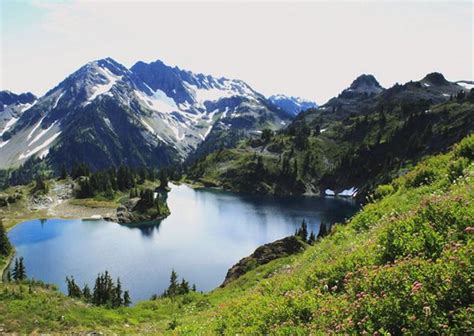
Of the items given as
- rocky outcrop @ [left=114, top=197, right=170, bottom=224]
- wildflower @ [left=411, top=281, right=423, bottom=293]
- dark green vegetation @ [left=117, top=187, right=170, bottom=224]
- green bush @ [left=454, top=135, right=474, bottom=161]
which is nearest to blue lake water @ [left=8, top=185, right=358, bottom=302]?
rocky outcrop @ [left=114, top=197, right=170, bottom=224]

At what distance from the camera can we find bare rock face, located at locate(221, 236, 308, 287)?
2234 inches

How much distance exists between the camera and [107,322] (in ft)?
87.6

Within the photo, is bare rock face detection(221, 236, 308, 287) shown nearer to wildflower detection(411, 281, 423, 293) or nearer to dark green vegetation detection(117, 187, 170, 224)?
wildflower detection(411, 281, 423, 293)

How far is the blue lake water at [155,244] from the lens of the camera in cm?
9431

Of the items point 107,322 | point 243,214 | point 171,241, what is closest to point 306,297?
point 107,322

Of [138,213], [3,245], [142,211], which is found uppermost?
[142,211]

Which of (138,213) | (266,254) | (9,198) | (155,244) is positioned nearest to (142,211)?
(138,213)

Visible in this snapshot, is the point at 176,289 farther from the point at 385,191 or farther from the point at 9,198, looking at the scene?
the point at 9,198

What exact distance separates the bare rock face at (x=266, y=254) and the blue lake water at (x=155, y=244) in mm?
30054

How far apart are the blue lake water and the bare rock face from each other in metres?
30.1

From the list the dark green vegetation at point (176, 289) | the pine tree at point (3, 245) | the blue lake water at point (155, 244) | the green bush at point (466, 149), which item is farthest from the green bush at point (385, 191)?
the pine tree at point (3, 245)

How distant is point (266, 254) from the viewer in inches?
2343

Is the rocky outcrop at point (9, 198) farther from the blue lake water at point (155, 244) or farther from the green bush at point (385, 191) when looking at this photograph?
the green bush at point (385, 191)

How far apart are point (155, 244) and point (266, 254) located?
7413 centimetres
